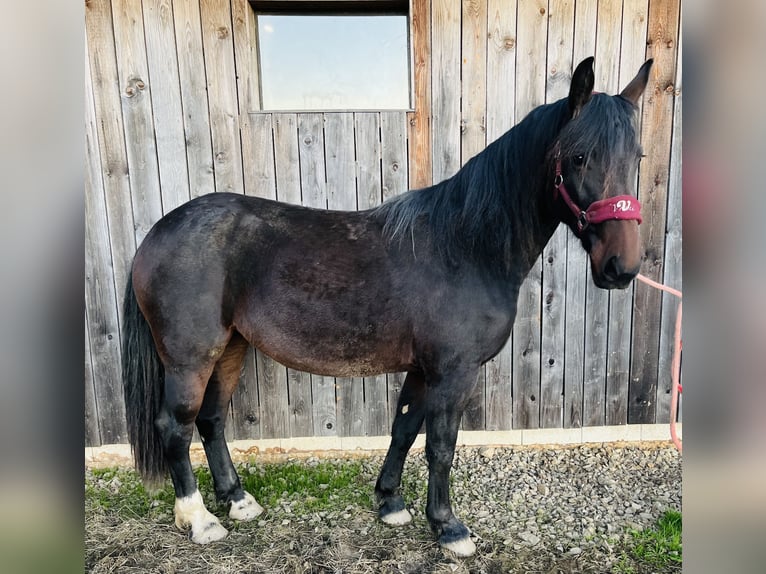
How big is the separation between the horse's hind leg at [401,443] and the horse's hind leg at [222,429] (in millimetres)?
687

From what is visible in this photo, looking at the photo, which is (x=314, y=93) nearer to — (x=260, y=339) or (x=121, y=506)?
(x=260, y=339)

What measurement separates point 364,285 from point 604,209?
37.7 inches

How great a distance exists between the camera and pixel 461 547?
1.91 m

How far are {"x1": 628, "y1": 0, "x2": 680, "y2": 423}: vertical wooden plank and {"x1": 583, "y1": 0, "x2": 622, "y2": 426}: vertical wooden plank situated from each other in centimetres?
20

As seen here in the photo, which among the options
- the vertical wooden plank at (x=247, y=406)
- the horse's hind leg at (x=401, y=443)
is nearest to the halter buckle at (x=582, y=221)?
the horse's hind leg at (x=401, y=443)

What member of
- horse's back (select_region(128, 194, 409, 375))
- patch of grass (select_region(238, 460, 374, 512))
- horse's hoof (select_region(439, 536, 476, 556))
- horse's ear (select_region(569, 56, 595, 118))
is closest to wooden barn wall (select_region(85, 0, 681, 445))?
patch of grass (select_region(238, 460, 374, 512))

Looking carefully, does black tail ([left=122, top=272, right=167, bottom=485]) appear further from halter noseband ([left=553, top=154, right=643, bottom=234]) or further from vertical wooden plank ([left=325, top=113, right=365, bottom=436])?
halter noseband ([left=553, top=154, right=643, bottom=234])

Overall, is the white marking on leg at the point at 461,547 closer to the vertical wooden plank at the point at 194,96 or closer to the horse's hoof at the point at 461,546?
the horse's hoof at the point at 461,546

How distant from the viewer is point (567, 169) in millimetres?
1494

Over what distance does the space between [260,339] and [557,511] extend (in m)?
1.82

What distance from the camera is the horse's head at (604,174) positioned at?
140 centimetres

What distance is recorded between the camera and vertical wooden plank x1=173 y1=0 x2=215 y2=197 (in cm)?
236
